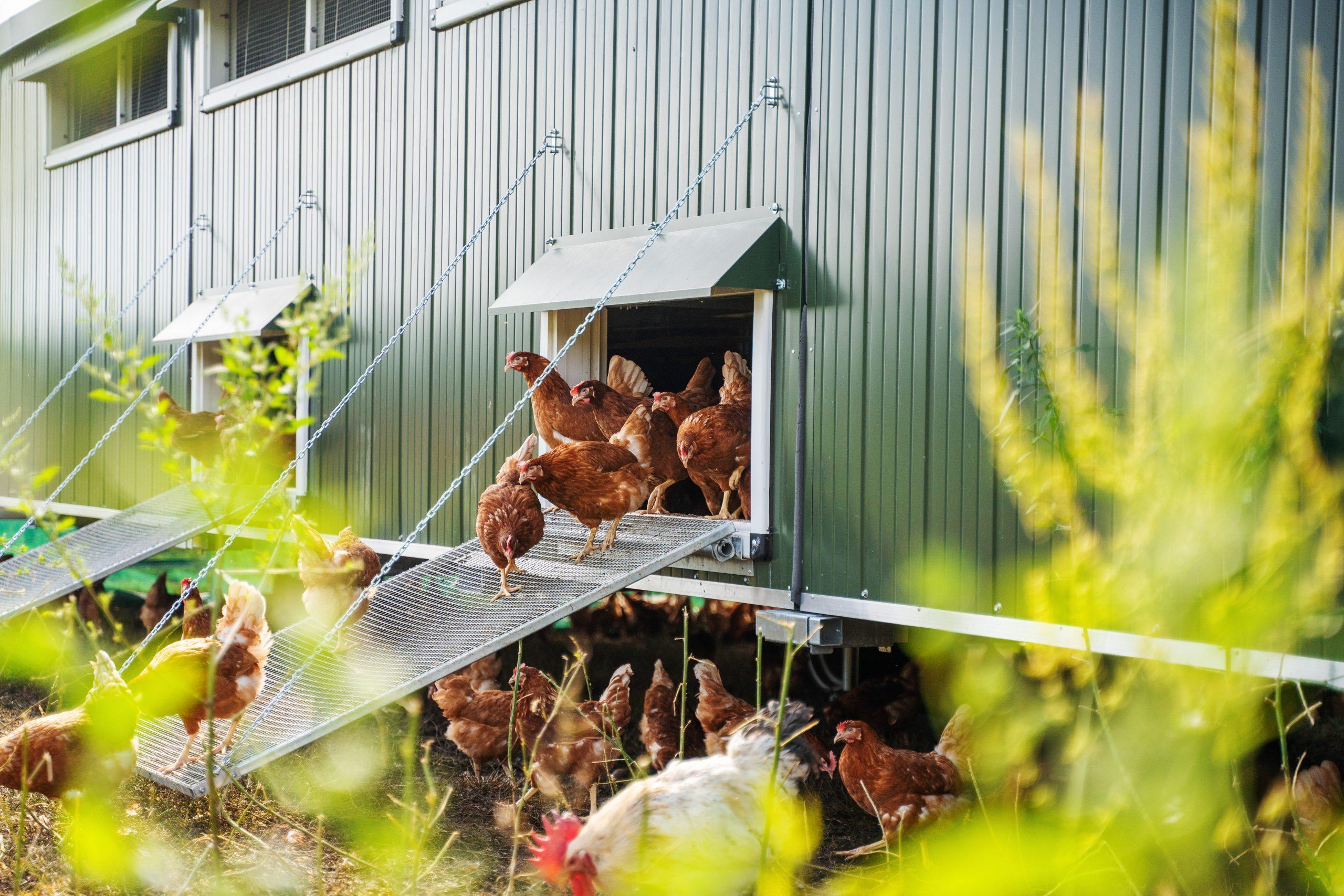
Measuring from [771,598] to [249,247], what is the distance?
216 inches

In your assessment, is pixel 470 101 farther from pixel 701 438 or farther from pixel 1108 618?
pixel 1108 618

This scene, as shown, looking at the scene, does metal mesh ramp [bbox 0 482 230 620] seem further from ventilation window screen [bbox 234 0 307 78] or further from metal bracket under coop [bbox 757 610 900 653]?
ventilation window screen [bbox 234 0 307 78]

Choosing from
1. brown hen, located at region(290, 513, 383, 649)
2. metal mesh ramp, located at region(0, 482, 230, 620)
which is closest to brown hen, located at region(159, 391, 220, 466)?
metal mesh ramp, located at region(0, 482, 230, 620)

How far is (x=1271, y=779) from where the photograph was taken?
4.83m

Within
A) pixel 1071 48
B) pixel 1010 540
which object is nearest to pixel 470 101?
pixel 1071 48

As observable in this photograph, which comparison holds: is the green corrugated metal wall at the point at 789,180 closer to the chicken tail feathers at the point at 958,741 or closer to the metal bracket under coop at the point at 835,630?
the metal bracket under coop at the point at 835,630

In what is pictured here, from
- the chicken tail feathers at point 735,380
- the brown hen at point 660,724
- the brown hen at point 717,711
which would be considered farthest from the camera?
the chicken tail feathers at point 735,380

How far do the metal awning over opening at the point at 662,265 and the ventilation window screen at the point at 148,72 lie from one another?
5.62m

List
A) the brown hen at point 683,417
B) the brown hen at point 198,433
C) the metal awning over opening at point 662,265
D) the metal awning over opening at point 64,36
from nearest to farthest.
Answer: the metal awning over opening at point 662,265 < the brown hen at point 683,417 < the brown hen at point 198,433 < the metal awning over opening at point 64,36

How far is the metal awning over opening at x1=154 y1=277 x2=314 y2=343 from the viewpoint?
309 inches

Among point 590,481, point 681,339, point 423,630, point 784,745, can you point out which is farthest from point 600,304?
point 681,339

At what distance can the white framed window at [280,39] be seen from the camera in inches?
302

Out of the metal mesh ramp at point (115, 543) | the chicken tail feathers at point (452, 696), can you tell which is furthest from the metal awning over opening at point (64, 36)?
the chicken tail feathers at point (452, 696)

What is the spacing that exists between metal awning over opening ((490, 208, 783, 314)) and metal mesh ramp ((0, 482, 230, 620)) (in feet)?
7.17
